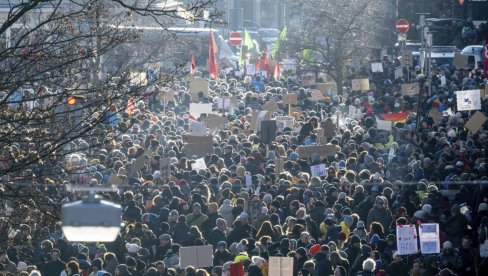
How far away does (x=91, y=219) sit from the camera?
24.2 feet

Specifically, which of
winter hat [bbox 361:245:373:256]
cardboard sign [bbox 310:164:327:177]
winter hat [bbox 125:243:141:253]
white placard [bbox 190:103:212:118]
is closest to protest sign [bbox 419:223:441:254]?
winter hat [bbox 361:245:373:256]

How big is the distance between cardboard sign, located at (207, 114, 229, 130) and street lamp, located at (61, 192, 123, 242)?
69.9ft

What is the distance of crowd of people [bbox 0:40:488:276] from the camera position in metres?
15.7

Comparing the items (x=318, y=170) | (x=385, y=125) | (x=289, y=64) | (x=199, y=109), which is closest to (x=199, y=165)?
(x=318, y=170)

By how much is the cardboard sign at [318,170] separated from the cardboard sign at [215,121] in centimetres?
690

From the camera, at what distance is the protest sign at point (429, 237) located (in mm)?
16219

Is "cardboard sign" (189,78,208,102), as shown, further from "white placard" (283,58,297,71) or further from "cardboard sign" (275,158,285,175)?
"cardboard sign" (275,158,285,175)

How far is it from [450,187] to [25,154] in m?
9.06

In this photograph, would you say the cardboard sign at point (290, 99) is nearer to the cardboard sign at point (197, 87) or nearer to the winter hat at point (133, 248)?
the cardboard sign at point (197, 87)

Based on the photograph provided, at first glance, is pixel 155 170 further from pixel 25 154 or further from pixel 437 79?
pixel 437 79

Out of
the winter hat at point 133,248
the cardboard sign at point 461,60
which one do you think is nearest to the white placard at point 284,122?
the cardboard sign at point 461,60

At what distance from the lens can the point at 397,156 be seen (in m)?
23.9

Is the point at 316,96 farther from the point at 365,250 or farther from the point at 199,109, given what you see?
the point at 365,250

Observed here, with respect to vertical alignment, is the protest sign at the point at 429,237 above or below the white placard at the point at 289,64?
below
